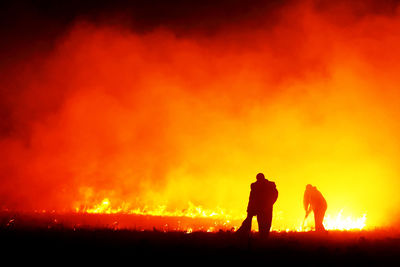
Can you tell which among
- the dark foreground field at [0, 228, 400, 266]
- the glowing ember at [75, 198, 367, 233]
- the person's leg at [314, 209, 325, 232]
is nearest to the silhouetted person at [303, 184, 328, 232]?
the person's leg at [314, 209, 325, 232]

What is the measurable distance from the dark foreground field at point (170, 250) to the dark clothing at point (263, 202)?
7.28 feet

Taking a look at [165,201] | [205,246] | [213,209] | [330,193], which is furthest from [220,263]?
[165,201]

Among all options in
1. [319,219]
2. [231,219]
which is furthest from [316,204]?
[231,219]

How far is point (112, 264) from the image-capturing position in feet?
30.6

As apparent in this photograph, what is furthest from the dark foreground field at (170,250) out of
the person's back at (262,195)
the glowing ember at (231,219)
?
the glowing ember at (231,219)

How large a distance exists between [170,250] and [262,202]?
5571mm

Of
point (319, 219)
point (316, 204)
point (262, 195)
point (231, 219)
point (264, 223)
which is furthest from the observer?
point (231, 219)

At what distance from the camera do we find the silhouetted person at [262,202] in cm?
1519

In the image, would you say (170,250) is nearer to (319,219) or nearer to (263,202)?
(263,202)

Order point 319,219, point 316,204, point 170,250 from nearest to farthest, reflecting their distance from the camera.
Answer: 1. point 170,250
2. point 319,219
3. point 316,204

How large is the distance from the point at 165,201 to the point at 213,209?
11.1m

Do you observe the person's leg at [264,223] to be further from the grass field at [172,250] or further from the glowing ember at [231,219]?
the grass field at [172,250]

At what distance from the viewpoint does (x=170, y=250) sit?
10523 millimetres

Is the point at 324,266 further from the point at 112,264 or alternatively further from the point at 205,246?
the point at 112,264
